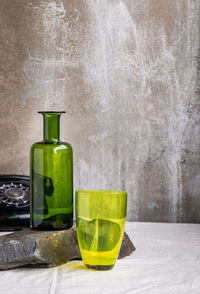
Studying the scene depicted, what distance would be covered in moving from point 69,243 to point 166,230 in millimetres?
474

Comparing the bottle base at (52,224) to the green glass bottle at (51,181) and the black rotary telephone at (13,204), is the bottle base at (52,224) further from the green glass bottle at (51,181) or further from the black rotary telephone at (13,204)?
the black rotary telephone at (13,204)

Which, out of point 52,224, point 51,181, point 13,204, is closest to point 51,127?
point 51,181

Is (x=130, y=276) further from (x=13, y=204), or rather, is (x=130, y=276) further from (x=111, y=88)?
(x=111, y=88)

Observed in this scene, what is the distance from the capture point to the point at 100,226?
2.93 feet

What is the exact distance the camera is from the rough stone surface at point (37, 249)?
0.89 meters

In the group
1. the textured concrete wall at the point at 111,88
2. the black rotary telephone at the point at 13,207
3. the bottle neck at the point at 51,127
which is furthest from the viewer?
the textured concrete wall at the point at 111,88

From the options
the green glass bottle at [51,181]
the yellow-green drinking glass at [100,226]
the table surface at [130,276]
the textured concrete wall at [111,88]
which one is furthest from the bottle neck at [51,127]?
the textured concrete wall at [111,88]

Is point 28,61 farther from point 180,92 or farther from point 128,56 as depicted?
point 180,92

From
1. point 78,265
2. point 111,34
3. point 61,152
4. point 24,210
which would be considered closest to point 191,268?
point 78,265

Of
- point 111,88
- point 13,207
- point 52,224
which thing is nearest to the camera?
point 52,224

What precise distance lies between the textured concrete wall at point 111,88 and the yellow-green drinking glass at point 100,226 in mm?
583

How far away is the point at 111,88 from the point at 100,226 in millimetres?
698

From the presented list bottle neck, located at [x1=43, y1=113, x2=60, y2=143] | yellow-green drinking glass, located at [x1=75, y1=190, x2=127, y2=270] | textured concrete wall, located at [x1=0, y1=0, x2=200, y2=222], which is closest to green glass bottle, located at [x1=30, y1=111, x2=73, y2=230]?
bottle neck, located at [x1=43, y1=113, x2=60, y2=143]

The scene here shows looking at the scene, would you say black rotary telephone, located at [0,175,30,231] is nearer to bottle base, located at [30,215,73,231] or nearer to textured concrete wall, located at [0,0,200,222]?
textured concrete wall, located at [0,0,200,222]
